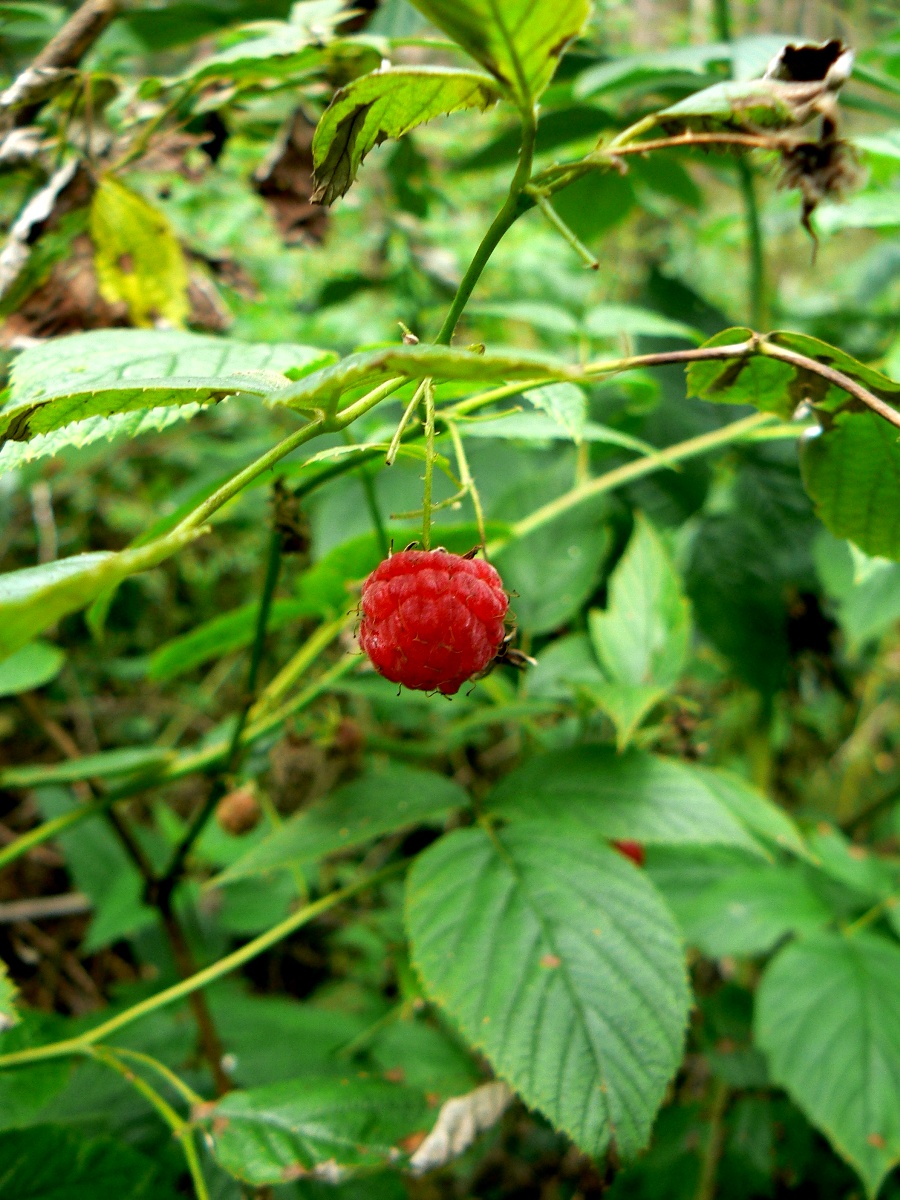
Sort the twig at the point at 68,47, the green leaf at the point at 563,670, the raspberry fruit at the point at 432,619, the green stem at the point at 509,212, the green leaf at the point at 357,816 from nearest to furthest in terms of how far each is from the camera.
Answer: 1. the green stem at the point at 509,212
2. the raspberry fruit at the point at 432,619
3. the green leaf at the point at 357,816
4. the twig at the point at 68,47
5. the green leaf at the point at 563,670

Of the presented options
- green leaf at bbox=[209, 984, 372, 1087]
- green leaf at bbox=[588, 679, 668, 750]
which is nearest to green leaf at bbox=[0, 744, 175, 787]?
green leaf at bbox=[209, 984, 372, 1087]

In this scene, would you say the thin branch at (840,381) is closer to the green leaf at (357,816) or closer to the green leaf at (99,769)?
the green leaf at (357,816)

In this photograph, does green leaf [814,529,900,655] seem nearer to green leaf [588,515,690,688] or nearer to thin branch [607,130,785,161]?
green leaf [588,515,690,688]

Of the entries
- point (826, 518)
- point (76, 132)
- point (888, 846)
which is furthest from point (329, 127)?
point (888, 846)

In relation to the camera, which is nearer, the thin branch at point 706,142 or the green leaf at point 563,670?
the thin branch at point 706,142

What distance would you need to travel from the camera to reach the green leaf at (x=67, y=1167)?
2.00ft

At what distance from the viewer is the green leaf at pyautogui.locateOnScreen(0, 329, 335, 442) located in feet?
1.18

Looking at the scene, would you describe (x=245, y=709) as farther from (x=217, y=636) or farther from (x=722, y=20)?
(x=722, y=20)

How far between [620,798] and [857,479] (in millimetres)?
331

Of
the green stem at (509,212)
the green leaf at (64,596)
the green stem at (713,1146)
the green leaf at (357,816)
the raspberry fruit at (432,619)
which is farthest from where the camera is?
the green stem at (713,1146)

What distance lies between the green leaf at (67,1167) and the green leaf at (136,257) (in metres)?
0.73

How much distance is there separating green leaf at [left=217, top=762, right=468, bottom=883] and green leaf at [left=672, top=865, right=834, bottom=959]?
418 millimetres

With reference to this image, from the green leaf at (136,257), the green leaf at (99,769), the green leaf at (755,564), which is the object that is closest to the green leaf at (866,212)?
the green leaf at (755,564)

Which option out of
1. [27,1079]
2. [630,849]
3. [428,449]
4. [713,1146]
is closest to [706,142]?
[428,449]
